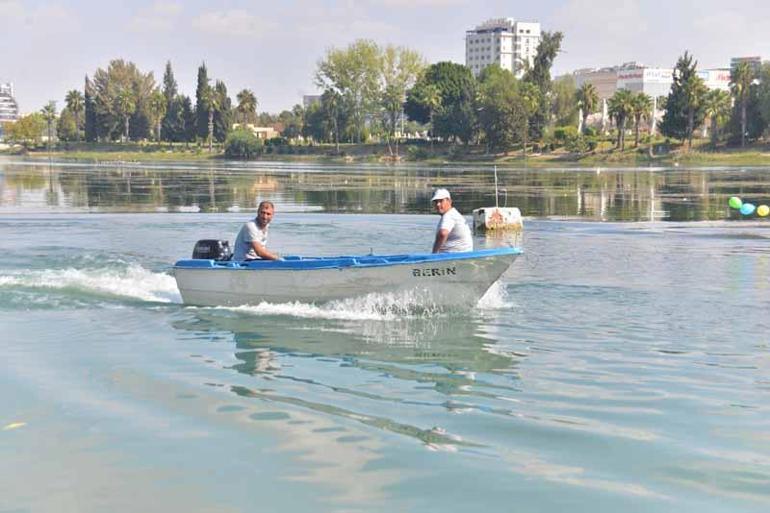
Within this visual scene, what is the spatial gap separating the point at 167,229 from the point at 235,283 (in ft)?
59.8

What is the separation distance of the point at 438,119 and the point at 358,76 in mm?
26735

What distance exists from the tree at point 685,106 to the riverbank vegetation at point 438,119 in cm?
15

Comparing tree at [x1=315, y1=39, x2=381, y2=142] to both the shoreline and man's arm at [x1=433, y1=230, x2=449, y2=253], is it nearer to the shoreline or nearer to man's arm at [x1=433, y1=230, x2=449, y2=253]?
the shoreline

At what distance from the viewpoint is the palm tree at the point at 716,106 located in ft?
378

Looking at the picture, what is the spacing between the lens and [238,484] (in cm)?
862

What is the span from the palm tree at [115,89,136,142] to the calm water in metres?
163

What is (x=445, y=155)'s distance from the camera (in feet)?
441

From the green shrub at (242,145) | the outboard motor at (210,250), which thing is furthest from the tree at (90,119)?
the outboard motor at (210,250)

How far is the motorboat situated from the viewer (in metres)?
15.6

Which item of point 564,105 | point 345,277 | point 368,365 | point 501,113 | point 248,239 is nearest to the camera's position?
point 368,365

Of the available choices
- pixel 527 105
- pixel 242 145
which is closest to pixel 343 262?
pixel 527 105

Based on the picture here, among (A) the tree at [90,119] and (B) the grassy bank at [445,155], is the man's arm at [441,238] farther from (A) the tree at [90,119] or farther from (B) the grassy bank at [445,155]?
(A) the tree at [90,119]

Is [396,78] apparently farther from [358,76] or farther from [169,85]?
[169,85]

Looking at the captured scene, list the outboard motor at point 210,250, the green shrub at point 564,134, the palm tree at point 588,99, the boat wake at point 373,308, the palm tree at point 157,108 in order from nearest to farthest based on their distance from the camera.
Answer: the boat wake at point 373,308 < the outboard motor at point 210,250 < the green shrub at point 564,134 < the palm tree at point 588,99 < the palm tree at point 157,108
